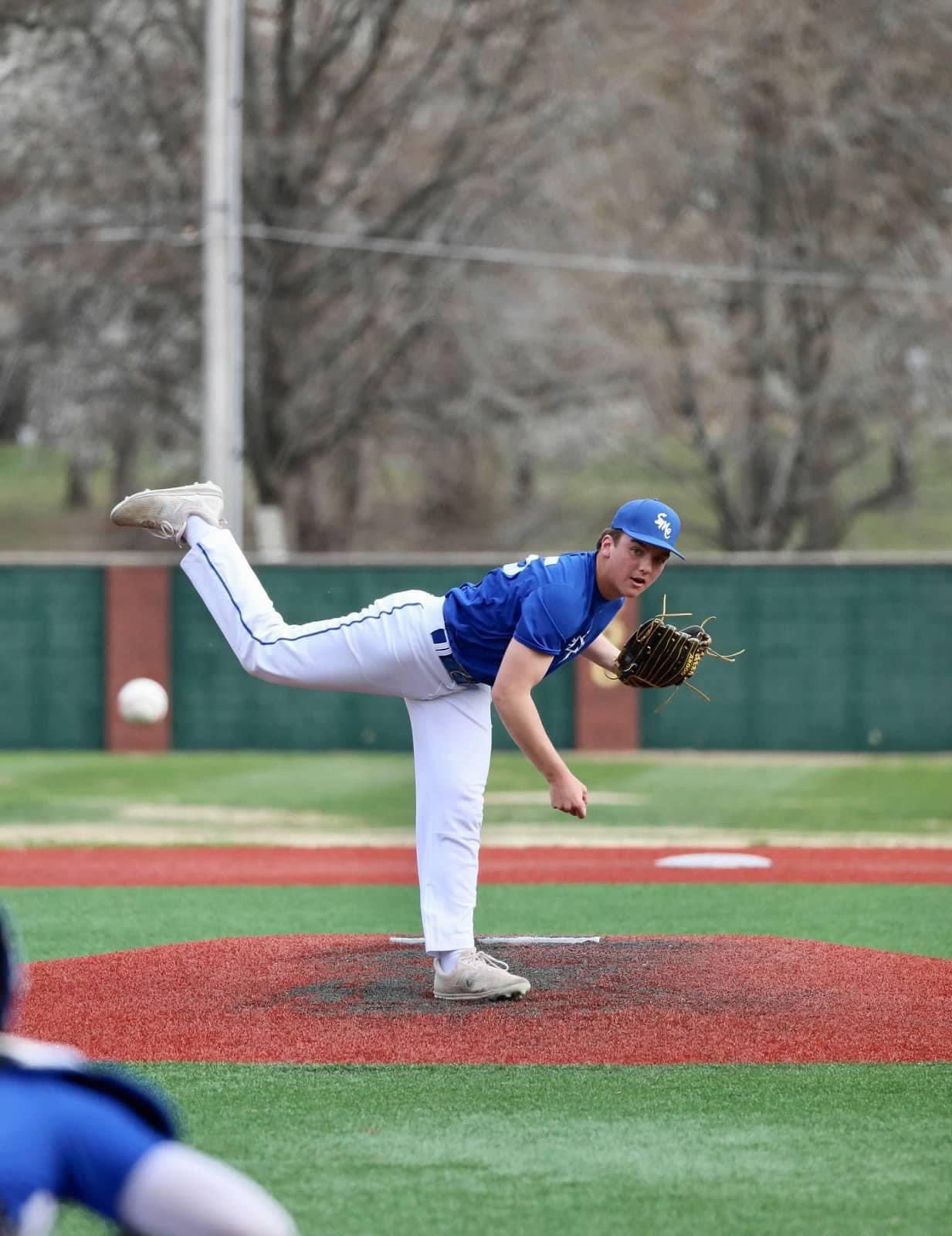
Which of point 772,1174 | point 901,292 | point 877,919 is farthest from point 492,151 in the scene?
point 772,1174

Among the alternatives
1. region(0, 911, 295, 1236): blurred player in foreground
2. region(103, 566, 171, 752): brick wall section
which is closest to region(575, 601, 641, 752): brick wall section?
region(103, 566, 171, 752): brick wall section

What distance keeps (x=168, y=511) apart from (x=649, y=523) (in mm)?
1754

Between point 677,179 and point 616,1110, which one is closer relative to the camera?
point 616,1110

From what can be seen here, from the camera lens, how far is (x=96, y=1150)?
2.27 metres

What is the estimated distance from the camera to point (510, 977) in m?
5.60

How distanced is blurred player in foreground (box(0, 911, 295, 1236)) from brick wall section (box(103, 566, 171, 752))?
54.0ft

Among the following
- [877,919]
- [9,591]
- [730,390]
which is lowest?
[877,919]

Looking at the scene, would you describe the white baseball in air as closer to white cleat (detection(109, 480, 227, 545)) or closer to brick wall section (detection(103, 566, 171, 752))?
white cleat (detection(109, 480, 227, 545))

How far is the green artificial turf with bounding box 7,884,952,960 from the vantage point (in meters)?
7.39

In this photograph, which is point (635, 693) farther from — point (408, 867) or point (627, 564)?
point (627, 564)

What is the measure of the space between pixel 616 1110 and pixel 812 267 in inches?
882

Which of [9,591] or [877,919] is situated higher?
[9,591]

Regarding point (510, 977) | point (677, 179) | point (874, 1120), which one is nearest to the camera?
point (874, 1120)

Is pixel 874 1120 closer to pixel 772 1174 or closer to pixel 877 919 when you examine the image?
pixel 772 1174
